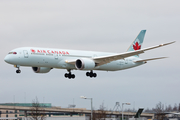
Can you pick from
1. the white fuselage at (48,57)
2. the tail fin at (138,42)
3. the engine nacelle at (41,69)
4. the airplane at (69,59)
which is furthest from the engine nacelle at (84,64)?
the tail fin at (138,42)

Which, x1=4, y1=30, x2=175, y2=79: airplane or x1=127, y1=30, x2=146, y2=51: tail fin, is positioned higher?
x1=127, y1=30, x2=146, y2=51: tail fin

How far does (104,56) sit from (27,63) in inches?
616

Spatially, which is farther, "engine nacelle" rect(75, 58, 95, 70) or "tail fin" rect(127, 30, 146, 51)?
"tail fin" rect(127, 30, 146, 51)

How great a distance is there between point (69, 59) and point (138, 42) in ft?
78.8

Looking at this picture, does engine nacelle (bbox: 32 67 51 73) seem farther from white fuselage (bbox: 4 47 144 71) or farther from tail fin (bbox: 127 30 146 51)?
tail fin (bbox: 127 30 146 51)

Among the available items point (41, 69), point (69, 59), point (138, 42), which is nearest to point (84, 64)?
point (69, 59)

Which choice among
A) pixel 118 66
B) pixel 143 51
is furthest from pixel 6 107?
pixel 143 51

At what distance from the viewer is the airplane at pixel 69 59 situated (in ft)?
219

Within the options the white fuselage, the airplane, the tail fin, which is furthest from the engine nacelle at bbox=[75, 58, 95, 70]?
the tail fin

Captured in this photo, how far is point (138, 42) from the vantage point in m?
90.0

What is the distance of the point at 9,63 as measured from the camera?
66.7 m

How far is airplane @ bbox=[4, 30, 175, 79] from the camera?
66.8m

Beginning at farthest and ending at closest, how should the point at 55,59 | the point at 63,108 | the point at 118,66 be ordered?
the point at 63,108 < the point at 118,66 < the point at 55,59

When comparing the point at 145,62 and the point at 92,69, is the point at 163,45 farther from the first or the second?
the point at 145,62
